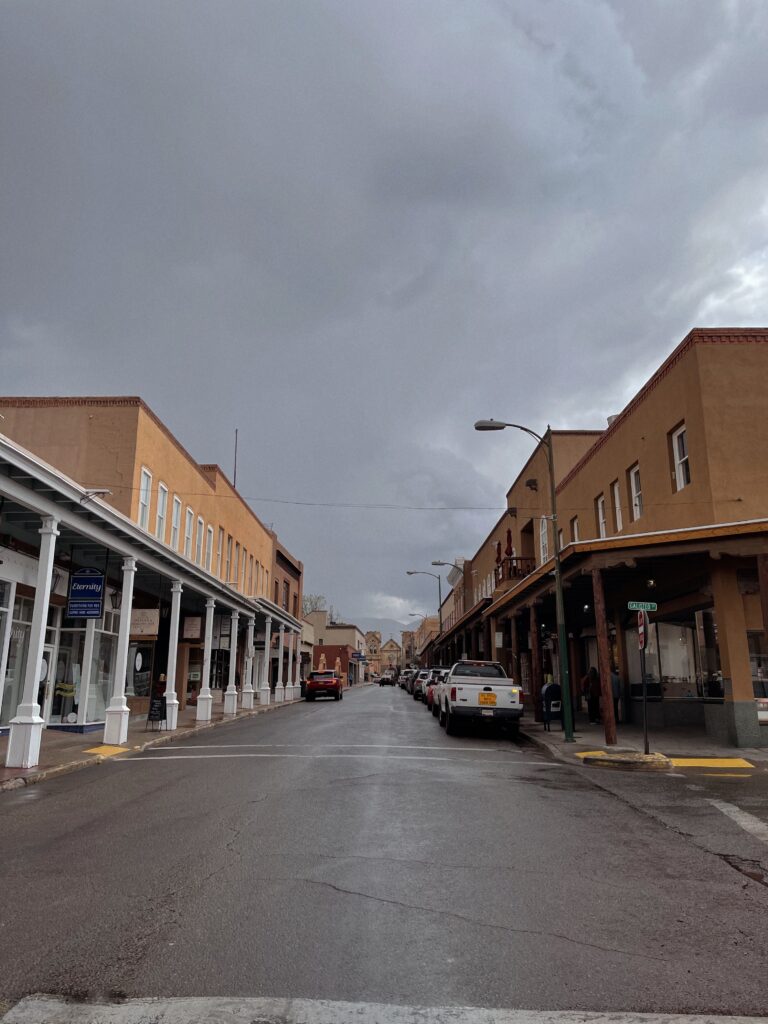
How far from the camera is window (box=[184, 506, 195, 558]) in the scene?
28.7 m

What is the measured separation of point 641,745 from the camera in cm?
1605

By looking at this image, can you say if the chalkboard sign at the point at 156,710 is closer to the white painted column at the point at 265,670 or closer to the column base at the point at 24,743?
the column base at the point at 24,743

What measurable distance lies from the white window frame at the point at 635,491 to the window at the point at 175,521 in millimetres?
15497

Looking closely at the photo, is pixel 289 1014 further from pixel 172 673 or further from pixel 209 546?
pixel 209 546

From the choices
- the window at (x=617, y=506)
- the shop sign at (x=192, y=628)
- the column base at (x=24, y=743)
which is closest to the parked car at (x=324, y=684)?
the shop sign at (x=192, y=628)

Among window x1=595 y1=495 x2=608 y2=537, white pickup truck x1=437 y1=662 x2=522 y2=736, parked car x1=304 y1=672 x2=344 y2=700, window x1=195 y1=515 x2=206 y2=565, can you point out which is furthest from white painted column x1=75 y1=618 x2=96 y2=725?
parked car x1=304 y1=672 x2=344 y2=700

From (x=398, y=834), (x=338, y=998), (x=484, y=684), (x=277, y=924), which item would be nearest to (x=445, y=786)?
(x=398, y=834)

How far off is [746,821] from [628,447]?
14389 millimetres

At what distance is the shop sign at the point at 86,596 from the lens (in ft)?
56.6

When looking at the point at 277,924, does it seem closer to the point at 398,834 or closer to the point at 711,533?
the point at 398,834

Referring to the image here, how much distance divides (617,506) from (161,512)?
1488 cm

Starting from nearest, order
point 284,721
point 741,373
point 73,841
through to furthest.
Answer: point 73,841 → point 741,373 → point 284,721

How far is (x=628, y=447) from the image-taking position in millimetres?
21672

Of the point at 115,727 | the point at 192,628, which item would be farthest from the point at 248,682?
the point at 115,727
